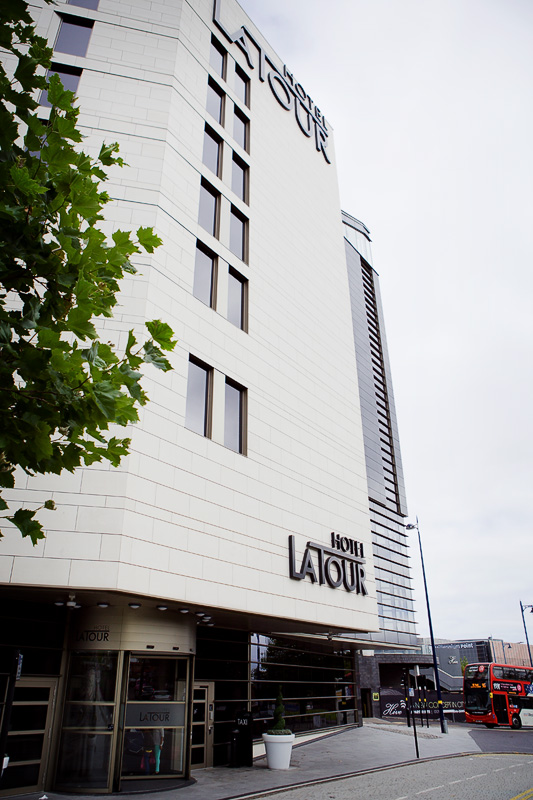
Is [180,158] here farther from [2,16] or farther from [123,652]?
[123,652]

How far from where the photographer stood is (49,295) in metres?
5.05

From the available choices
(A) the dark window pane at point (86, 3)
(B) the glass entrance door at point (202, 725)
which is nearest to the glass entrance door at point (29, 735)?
(B) the glass entrance door at point (202, 725)

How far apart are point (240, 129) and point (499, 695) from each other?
115 ft

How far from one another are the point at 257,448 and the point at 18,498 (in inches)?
279

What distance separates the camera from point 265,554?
14859mm

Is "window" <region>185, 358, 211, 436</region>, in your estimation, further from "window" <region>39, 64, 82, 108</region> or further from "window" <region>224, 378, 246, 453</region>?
"window" <region>39, 64, 82, 108</region>

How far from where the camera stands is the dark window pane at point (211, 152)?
59.4ft

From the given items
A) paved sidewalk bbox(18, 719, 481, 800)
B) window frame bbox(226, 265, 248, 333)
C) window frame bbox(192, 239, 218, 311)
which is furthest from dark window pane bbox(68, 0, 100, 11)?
paved sidewalk bbox(18, 719, 481, 800)

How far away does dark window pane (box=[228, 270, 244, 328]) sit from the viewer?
1706 centimetres

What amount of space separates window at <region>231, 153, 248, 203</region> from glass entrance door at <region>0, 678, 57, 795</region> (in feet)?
53.2

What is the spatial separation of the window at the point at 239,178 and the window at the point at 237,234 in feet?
2.89

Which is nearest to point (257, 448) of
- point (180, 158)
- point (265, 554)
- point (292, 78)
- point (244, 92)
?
point (265, 554)

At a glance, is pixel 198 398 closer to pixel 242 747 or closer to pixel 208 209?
pixel 208 209

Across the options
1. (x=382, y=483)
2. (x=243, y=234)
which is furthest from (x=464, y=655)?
(x=243, y=234)
